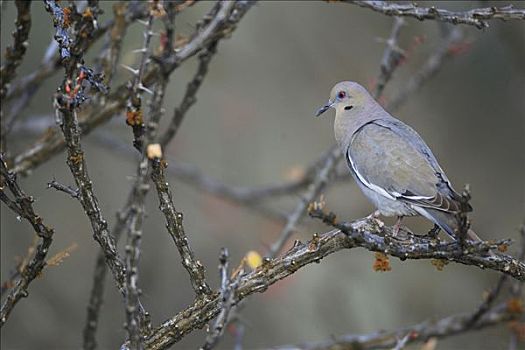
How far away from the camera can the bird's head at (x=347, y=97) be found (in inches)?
195

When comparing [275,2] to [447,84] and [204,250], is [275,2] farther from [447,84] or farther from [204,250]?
[204,250]

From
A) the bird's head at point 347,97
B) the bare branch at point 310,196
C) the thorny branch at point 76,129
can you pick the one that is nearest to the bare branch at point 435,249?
the thorny branch at point 76,129

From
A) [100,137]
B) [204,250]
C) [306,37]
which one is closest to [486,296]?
[100,137]

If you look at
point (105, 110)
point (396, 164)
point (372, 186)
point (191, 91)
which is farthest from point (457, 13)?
point (105, 110)

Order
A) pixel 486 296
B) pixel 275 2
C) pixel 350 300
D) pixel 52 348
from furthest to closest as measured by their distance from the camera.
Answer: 1. pixel 275 2
2. pixel 350 300
3. pixel 52 348
4. pixel 486 296

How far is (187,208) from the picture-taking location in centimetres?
967

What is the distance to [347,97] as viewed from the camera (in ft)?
16.4

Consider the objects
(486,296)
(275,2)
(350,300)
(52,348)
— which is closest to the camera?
(486,296)

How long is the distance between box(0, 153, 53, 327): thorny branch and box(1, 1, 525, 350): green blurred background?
4173 millimetres

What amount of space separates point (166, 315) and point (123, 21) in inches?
153

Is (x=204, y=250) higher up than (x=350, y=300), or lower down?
higher up

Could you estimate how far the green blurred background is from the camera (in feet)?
25.8

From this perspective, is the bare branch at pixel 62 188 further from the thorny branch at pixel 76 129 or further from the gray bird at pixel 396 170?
the gray bird at pixel 396 170

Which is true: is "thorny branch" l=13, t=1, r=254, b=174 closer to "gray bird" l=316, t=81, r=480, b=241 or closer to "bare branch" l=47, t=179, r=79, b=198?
"gray bird" l=316, t=81, r=480, b=241
